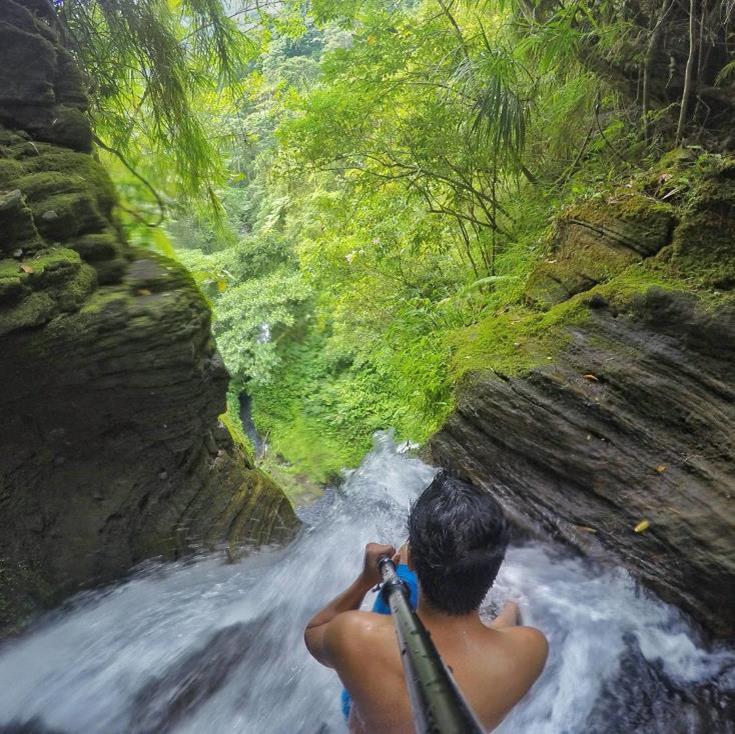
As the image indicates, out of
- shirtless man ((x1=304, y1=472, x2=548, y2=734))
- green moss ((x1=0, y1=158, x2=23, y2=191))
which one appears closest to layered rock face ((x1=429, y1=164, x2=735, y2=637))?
shirtless man ((x1=304, y1=472, x2=548, y2=734))

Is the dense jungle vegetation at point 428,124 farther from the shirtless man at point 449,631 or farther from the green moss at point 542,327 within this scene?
the shirtless man at point 449,631

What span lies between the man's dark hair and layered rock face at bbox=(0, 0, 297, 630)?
2187mm

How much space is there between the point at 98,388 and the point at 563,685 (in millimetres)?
3202

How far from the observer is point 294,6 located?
238 inches

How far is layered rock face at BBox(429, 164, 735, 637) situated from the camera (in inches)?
96.8

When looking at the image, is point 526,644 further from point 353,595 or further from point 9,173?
point 9,173

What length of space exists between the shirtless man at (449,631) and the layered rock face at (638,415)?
120cm

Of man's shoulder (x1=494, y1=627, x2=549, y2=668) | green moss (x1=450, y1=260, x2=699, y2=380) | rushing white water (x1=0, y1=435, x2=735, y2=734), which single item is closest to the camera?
man's shoulder (x1=494, y1=627, x2=549, y2=668)

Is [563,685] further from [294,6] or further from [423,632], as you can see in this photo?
[294,6]

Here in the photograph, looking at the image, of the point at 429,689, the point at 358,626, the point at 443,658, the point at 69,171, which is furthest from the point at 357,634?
the point at 69,171

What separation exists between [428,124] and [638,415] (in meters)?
4.39

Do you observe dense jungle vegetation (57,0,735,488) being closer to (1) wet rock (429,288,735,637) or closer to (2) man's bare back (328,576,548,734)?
(1) wet rock (429,288,735,637)

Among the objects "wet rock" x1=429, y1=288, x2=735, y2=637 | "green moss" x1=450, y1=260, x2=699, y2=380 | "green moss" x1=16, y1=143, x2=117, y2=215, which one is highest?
"green moss" x1=16, y1=143, x2=117, y2=215

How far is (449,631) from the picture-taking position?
1.71m
